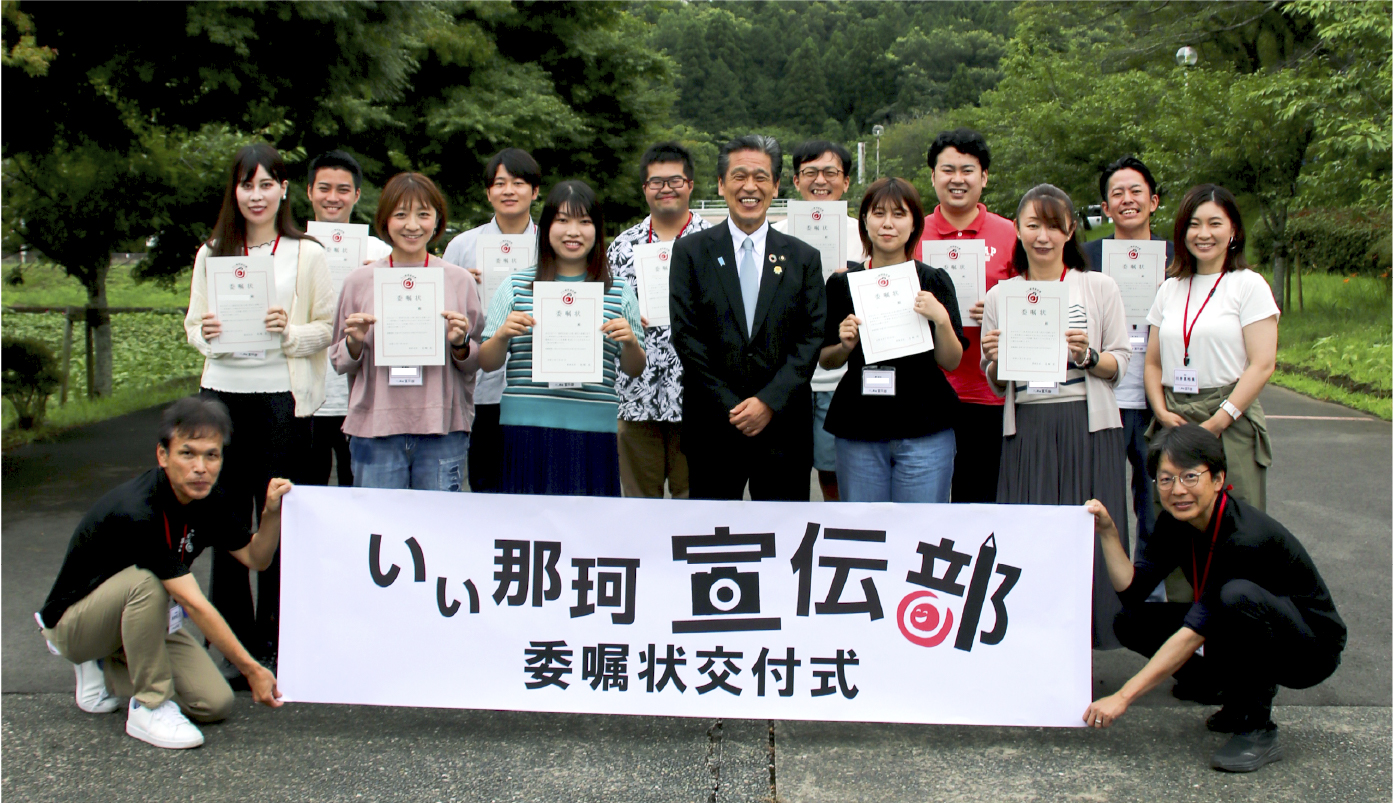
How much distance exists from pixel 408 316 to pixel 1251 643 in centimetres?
298

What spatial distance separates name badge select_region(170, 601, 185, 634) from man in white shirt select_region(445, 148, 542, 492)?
55.4 inches

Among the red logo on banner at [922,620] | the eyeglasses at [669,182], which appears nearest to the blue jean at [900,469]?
the red logo on banner at [922,620]

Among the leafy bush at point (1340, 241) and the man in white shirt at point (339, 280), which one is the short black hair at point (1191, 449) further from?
the leafy bush at point (1340, 241)

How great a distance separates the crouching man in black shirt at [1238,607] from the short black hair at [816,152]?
2256 mm

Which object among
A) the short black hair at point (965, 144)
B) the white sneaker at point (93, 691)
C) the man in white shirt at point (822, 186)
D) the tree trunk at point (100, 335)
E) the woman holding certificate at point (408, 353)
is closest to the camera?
the white sneaker at point (93, 691)

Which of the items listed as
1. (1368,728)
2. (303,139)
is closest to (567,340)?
(1368,728)

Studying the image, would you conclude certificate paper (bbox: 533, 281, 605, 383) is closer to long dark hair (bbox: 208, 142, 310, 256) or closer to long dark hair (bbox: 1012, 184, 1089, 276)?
long dark hair (bbox: 208, 142, 310, 256)

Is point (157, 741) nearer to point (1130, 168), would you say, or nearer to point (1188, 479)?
point (1188, 479)

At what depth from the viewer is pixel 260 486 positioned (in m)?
4.12

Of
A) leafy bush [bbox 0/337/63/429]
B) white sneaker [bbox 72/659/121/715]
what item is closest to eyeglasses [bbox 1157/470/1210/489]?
white sneaker [bbox 72/659/121/715]

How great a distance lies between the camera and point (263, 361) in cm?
404

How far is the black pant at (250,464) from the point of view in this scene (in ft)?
13.3

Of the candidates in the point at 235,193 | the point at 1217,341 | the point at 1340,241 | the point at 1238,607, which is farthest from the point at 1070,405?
the point at 1340,241

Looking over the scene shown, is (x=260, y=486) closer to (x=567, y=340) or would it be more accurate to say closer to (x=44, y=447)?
(x=567, y=340)
